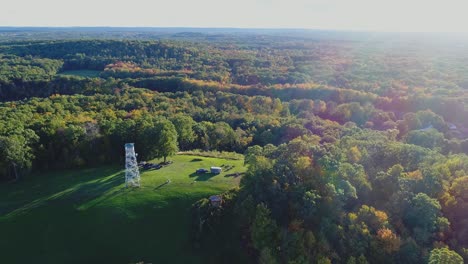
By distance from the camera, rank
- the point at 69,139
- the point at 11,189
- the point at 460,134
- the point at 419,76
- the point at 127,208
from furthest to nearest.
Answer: the point at 419,76
the point at 460,134
the point at 69,139
the point at 11,189
the point at 127,208

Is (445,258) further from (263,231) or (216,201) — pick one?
(216,201)

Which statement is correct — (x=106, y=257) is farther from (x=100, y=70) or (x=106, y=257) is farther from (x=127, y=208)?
(x=100, y=70)

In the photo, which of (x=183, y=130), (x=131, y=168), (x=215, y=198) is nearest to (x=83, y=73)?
(x=183, y=130)

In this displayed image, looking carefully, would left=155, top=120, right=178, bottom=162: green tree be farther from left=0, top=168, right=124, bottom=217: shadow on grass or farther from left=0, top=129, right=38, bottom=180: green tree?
left=0, top=129, right=38, bottom=180: green tree

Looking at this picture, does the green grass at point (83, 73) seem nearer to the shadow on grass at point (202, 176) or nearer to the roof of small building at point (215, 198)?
the shadow on grass at point (202, 176)

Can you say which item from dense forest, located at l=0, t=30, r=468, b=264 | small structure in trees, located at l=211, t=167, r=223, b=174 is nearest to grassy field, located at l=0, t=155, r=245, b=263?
small structure in trees, located at l=211, t=167, r=223, b=174

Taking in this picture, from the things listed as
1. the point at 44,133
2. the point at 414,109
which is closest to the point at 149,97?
the point at 44,133
